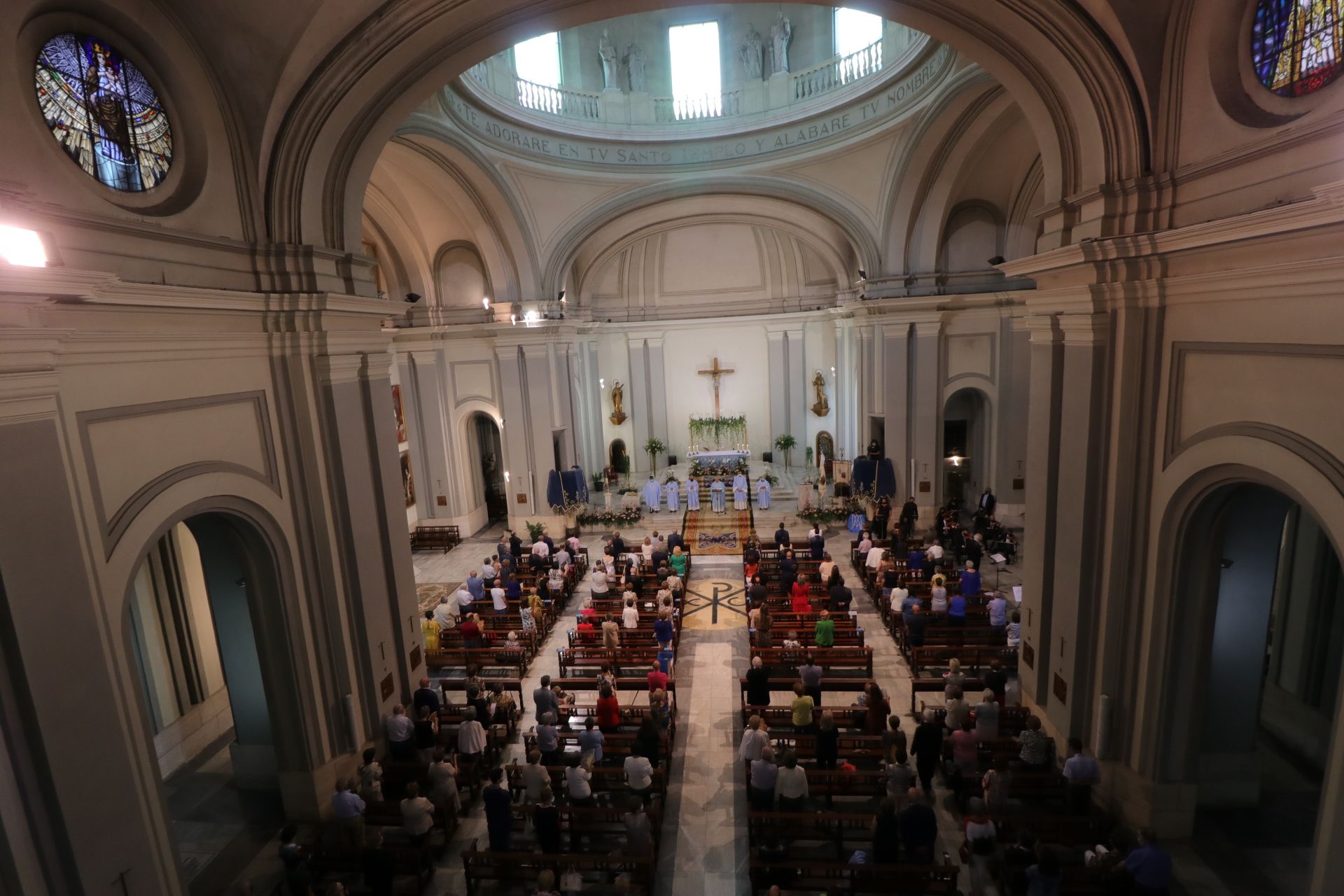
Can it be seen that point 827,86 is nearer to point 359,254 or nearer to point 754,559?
point 754,559

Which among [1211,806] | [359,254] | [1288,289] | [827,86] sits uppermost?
[827,86]

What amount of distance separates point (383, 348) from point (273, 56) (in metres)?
3.32

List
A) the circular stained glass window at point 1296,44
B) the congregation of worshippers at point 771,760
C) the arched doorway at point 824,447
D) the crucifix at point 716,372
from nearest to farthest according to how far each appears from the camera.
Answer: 1. the circular stained glass window at point 1296,44
2. the congregation of worshippers at point 771,760
3. the arched doorway at point 824,447
4. the crucifix at point 716,372

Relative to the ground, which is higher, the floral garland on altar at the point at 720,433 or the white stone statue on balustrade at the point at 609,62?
the white stone statue on balustrade at the point at 609,62

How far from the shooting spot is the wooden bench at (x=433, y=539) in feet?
59.3

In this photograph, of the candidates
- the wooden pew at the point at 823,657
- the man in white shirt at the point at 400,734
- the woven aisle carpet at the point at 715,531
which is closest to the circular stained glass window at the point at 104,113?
the man in white shirt at the point at 400,734

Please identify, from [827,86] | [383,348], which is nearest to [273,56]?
[383,348]

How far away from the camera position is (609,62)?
17.9m

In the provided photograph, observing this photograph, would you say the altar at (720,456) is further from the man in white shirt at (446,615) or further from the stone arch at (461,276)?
the man in white shirt at (446,615)

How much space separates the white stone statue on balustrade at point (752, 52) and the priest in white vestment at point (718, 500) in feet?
37.8

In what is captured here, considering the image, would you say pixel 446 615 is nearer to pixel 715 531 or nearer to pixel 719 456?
pixel 715 531

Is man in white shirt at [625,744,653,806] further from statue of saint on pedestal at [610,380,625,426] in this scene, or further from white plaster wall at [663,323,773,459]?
white plaster wall at [663,323,773,459]

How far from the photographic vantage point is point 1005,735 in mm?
8203

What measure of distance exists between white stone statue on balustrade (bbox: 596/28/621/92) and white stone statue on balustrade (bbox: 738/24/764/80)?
11.1ft
